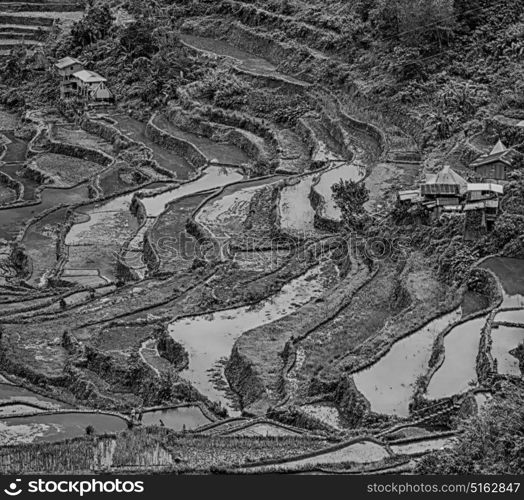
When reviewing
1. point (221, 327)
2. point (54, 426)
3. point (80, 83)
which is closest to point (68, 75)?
point (80, 83)

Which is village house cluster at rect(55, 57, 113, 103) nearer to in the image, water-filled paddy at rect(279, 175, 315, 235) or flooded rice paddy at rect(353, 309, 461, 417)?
water-filled paddy at rect(279, 175, 315, 235)

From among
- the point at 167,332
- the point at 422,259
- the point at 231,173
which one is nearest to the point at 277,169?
the point at 231,173

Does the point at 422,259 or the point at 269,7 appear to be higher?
the point at 269,7

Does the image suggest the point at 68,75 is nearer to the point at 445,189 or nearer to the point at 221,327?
the point at 445,189

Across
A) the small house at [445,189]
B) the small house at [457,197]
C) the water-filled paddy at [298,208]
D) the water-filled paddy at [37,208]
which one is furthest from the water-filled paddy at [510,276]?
the water-filled paddy at [37,208]

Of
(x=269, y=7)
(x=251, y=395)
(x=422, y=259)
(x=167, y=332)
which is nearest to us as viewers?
(x=251, y=395)

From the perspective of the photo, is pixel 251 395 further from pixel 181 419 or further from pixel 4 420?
pixel 4 420

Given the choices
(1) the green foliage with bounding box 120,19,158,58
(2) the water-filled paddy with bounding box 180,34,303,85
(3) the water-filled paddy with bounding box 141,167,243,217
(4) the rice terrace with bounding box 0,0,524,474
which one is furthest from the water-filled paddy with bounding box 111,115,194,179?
(2) the water-filled paddy with bounding box 180,34,303,85
